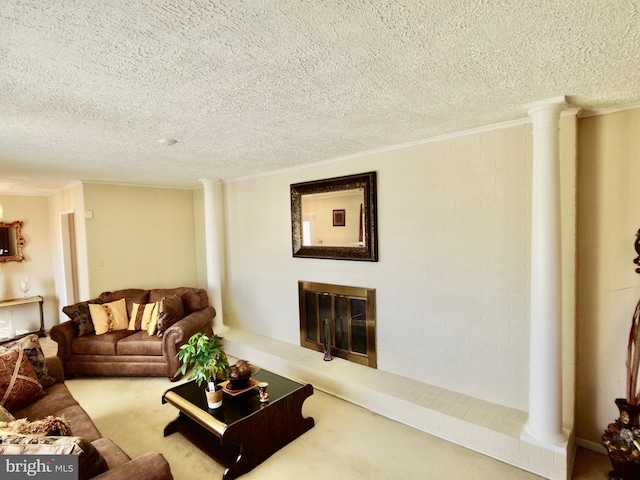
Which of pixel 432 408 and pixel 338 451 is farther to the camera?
pixel 432 408

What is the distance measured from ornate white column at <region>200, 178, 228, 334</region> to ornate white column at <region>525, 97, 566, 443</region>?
12.9 feet

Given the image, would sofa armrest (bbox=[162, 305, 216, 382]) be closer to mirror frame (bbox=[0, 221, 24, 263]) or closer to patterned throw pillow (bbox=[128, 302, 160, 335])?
patterned throw pillow (bbox=[128, 302, 160, 335])

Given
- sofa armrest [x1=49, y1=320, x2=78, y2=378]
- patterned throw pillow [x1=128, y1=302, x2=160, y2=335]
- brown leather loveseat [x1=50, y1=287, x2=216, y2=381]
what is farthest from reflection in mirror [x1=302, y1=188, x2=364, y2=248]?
sofa armrest [x1=49, y1=320, x2=78, y2=378]

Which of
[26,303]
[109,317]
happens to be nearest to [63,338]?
[109,317]

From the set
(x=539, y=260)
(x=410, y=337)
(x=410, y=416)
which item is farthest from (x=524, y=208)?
(x=410, y=416)

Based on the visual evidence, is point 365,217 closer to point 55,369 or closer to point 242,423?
point 242,423

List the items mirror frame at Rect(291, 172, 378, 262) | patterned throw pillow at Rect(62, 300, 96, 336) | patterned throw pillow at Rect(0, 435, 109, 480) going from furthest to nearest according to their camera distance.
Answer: patterned throw pillow at Rect(62, 300, 96, 336) → mirror frame at Rect(291, 172, 378, 262) → patterned throw pillow at Rect(0, 435, 109, 480)

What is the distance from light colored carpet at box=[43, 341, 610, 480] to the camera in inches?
91.1

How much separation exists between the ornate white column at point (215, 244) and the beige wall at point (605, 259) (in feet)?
13.6

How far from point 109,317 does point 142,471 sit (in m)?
3.26

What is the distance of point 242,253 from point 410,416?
3.06m

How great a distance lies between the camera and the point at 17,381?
2.46m

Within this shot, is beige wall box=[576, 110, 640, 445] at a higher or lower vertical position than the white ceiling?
lower

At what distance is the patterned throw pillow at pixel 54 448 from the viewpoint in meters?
1.32
